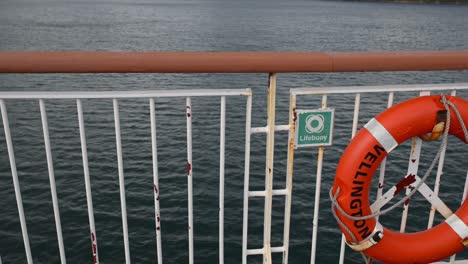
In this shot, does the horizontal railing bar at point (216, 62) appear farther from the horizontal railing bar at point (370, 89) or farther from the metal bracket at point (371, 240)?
the metal bracket at point (371, 240)

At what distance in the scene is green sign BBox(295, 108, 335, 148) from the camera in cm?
219

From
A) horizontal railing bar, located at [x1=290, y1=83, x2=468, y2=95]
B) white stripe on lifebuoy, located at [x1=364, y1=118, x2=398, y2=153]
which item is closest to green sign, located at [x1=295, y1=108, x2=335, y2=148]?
horizontal railing bar, located at [x1=290, y1=83, x2=468, y2=95]

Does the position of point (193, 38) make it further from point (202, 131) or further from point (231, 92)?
point (231, 92)

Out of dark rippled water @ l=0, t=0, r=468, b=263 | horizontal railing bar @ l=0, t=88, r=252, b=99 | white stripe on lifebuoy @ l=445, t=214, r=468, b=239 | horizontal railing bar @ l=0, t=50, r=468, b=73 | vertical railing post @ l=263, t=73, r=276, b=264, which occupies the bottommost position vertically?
dark rippled water @ l=0, t=0, r=468, b=263

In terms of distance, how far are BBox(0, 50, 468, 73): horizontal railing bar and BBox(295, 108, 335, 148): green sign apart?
0.23 metres

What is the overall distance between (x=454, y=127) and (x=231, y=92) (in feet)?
3.93

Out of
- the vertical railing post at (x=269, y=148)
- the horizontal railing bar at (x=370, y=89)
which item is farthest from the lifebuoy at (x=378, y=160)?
the vertical railing post at (x=269, y=148)

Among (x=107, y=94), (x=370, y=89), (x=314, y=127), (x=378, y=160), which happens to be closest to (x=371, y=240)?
(x=378, y=160)

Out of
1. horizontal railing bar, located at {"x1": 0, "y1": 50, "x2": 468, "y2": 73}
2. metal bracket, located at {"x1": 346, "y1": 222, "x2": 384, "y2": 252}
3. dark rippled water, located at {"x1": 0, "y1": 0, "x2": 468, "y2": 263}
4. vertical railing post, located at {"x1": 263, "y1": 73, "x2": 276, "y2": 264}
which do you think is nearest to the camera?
horizontal railing bar, located at {"x1": 0, "y1": 50, "x2": 468, "y2": 73}

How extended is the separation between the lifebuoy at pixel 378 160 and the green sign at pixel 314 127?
14 cm

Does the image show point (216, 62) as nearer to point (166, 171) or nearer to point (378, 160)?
point (378, 160)

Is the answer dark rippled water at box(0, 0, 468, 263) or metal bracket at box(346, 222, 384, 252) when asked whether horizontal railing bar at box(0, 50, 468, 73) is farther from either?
dark rippled water at box(0, 0, 468, 263)

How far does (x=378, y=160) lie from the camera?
7.31 ft

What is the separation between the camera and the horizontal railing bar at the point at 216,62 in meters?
1.93
